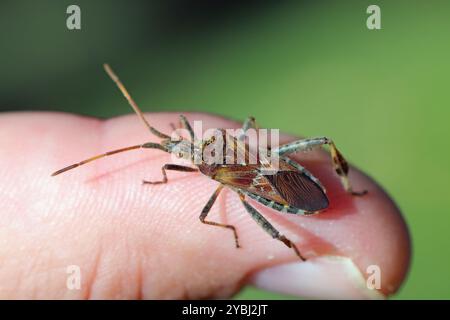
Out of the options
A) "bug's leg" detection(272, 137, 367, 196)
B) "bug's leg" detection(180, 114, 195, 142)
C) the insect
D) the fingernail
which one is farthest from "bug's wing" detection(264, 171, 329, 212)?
"bug's leg" detection(180, 114, 195, 142)

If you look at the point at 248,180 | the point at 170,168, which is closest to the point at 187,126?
the point at 170,168

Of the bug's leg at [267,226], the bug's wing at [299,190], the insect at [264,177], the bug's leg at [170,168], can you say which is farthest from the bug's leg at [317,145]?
the bug's leg at [170,168]

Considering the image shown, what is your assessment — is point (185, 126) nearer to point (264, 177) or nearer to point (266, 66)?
point (264, 177)

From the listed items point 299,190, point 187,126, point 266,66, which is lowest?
point 299,190

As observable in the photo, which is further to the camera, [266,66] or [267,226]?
[266,66]

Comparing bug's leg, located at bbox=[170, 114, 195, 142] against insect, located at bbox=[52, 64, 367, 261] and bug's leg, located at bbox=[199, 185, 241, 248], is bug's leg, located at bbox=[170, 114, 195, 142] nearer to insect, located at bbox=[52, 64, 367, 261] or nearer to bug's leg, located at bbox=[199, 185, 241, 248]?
insect, located at bbox=[52, 64, 367, 261]

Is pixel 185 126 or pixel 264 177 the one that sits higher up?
pixel 185 126

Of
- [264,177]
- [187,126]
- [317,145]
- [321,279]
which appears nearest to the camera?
[264,177]
